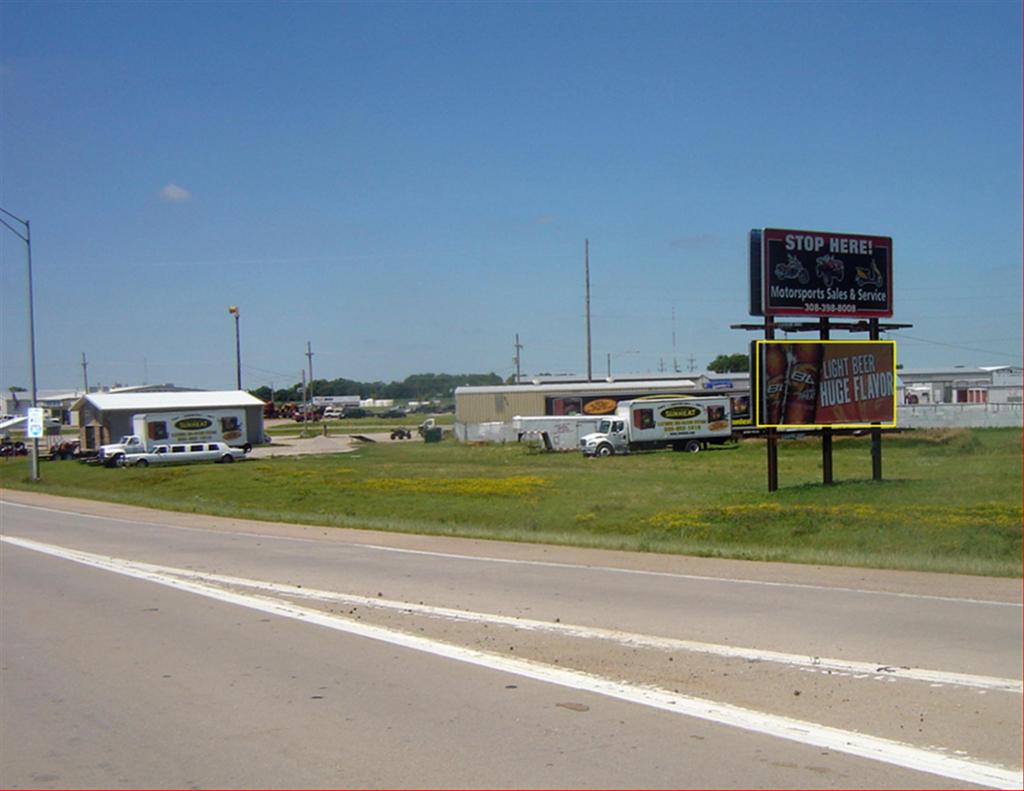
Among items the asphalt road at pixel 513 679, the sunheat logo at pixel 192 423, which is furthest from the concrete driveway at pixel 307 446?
the asphalt road at pixel 513 679

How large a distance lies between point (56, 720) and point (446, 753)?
3.16 m

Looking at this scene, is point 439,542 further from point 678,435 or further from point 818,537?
point 678,435

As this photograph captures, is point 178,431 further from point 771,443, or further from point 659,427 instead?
point 771,443

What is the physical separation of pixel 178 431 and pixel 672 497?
4397 cm

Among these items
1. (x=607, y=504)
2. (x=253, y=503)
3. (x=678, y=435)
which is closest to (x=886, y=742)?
(x=607, y=504)

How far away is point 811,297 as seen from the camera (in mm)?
31078

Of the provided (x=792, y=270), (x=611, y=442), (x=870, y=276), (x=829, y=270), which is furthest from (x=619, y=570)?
(x=611, y=442)

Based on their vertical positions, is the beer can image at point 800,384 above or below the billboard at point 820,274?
below

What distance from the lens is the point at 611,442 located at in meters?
58.2

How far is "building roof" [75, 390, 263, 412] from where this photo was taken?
250 ft

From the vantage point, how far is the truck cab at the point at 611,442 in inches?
2292

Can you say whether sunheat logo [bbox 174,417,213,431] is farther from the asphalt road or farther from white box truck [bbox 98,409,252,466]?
the asphalt road

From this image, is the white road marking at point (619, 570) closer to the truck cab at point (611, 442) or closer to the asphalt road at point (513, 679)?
the asphalt road at point (513, 679)

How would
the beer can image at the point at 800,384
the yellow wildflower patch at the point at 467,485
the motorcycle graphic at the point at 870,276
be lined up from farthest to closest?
the yellow wildflower patch at the point at 467,485
the motorcycle graphic at the point at 870,276
the beer can image at the point at 800,384
